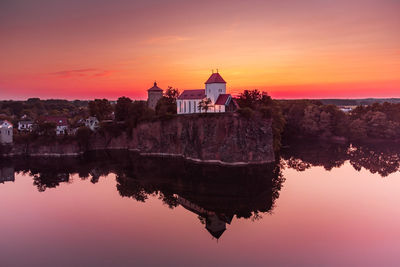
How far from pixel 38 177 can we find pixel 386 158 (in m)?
52.8

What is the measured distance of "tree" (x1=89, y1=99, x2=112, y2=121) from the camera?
70188mm

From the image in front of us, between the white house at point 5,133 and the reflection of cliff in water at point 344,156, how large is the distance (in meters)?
49.4

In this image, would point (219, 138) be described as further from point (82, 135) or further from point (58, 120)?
point (58, 120)

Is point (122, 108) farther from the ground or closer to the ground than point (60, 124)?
farther from the ground

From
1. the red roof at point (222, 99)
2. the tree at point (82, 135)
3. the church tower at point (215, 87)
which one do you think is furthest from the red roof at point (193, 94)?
the tree at point (82, 135)

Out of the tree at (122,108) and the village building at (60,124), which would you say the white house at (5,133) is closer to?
the village building at (60,124)

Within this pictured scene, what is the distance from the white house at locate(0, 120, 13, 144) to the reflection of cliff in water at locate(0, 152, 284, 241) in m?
6.10

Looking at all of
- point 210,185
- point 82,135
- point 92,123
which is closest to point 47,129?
point 82,135

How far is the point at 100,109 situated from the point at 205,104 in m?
30.4

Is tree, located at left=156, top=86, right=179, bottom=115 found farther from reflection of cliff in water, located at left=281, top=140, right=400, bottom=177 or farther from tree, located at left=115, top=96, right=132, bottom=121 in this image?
reflection of cliff in water, located at left=281, top=140, right=400, bottom=177

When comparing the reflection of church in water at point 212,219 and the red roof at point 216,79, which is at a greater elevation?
the red roof at point 216,79

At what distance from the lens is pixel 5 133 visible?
55.4 m

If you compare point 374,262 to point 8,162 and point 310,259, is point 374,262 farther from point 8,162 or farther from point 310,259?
point 8,162

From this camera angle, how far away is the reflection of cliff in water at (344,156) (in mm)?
44156
